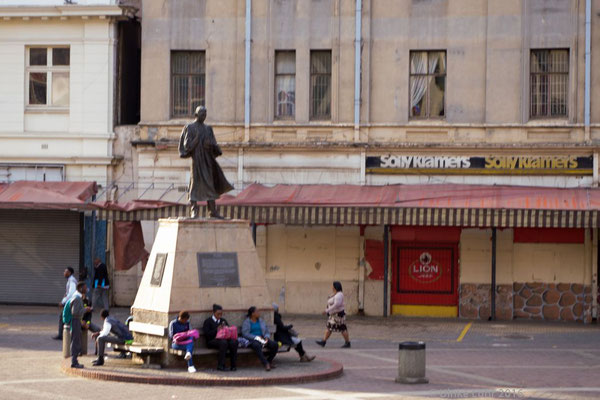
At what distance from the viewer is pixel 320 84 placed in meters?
32.5

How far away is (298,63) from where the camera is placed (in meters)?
32.3

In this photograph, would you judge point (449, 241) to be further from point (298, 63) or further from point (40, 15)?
point (40, 15)

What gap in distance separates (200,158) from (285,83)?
12076mm

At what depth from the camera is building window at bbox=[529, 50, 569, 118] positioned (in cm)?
3116

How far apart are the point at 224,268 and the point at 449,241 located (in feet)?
41.4

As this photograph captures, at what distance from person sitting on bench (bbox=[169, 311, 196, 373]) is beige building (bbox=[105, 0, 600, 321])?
12.0m

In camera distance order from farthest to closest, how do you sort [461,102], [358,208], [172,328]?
[461,102] < [358,208] < [172,328]

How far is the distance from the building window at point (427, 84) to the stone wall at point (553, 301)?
5763 millimetres

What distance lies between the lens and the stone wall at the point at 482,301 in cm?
3094

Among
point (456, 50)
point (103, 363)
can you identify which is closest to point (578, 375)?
point (103, 363)

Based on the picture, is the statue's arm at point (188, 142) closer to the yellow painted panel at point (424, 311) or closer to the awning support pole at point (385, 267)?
the awning support pole at point (385, 267)

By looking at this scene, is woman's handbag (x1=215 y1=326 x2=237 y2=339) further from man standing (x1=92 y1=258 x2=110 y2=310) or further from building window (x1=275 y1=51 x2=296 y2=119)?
building window (x1=275 y1=51 x2=296 y2=119)

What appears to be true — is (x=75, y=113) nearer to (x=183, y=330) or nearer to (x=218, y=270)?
(x=218, y=270)

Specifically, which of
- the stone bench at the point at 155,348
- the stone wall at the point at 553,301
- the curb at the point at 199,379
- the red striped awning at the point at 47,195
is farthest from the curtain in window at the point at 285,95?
the curb at the point at 199,379
